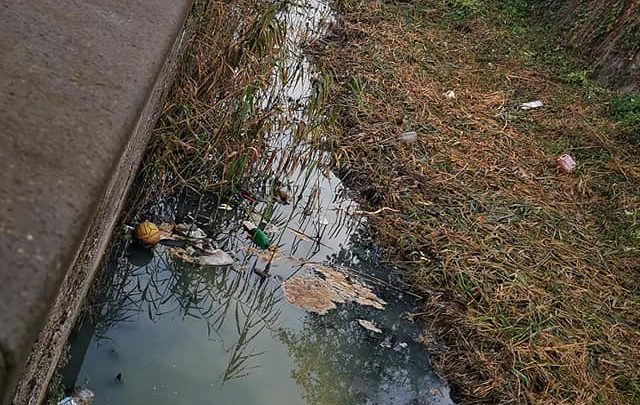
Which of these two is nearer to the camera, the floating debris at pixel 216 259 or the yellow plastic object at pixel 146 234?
the yellow plastic object at pixel 146 234

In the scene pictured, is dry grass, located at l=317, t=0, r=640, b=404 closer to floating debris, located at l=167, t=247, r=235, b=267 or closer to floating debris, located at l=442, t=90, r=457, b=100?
floating debris, located at l=442, t=90, r=457, b=100

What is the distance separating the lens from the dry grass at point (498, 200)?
9.88 feet

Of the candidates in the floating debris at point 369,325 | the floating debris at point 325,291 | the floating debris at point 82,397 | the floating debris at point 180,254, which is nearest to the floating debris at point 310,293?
the floating debris at point 325,291

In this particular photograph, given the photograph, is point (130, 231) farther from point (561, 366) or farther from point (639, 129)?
point (639, 129)

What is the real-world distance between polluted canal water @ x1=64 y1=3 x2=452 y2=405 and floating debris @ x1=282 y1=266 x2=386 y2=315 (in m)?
0.01

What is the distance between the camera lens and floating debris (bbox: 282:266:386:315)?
121 inches

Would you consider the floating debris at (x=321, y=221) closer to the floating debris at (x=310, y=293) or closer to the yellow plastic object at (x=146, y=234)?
the floating debris at (x=310, y=293)

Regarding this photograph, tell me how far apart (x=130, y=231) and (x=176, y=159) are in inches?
17.7

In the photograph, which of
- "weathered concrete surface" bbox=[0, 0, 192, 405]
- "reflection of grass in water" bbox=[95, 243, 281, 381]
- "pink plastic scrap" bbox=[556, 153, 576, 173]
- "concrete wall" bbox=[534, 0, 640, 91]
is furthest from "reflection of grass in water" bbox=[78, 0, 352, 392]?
"concrete wall" bbox=[534, 0, 640, 91]

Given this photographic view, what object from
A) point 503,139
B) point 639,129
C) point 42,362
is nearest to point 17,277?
point 42,362

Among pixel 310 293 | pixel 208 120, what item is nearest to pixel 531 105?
pixel 208 120

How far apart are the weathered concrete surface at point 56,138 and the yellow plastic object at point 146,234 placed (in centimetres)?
80

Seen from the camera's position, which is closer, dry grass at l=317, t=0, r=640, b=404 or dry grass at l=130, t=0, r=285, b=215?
dry grass at l=317, t=0, r=640, b=404

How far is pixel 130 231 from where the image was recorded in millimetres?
3018
